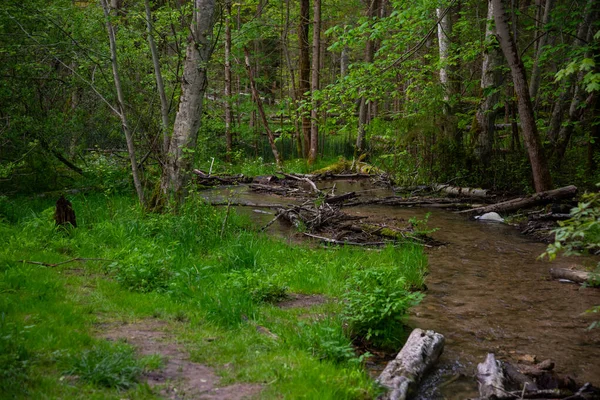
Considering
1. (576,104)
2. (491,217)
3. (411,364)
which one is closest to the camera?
(411,364)

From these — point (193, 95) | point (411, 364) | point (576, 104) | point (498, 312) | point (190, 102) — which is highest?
point (576, 104)

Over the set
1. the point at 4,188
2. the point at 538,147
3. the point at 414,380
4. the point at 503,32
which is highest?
the point at 503,32

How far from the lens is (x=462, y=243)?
9148mm

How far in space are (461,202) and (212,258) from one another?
24.6 feet

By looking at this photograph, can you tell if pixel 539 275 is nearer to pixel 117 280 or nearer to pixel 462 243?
pixel 462 243

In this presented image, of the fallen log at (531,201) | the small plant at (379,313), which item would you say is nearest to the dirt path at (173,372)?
the small plant at (379,313)

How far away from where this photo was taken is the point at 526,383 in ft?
13.0

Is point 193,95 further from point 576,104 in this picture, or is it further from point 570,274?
point 576,104

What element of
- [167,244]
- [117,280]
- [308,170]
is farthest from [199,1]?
[308,170]

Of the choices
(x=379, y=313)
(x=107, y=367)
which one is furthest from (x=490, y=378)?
(x=107, y=367)

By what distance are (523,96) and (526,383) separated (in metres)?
7.60

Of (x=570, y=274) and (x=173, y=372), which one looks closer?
(x=173, y=372)

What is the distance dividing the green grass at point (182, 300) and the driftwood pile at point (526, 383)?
88 centimetres

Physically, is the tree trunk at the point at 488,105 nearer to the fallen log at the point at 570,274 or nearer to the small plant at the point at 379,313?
the fallen log at the point at 570,274
